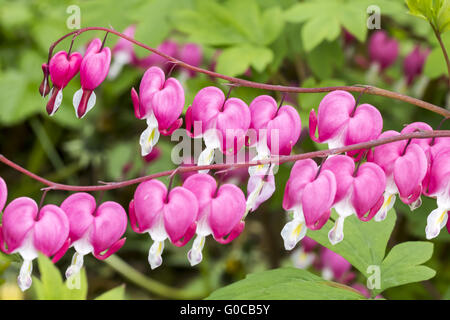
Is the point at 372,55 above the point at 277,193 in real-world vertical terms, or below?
above

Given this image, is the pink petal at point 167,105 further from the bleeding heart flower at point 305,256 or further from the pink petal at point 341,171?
the bleeding heart flower at point 305,256

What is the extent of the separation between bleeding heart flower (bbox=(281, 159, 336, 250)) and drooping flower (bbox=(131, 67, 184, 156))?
0.22m

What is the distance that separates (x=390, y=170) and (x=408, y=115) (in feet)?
4.39

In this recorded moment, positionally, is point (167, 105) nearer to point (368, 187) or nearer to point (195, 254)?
point (195, 254)

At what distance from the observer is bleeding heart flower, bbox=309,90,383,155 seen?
1.05 meters

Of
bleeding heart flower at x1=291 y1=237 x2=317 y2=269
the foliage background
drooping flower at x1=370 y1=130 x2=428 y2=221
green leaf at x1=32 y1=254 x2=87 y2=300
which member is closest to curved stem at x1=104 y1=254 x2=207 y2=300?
the foliage background

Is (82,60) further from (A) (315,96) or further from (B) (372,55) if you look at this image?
(B) (372,55)

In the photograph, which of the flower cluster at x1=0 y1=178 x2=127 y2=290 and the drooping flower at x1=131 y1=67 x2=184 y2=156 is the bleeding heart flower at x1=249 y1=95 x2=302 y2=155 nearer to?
the drooping flower at x1=131 y1=67 x2=184 y2=156

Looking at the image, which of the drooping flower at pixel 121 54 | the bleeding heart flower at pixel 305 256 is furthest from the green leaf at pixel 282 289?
the drooping flower at pixel 121 54

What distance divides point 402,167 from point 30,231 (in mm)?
605

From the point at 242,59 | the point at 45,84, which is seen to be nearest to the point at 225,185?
the point at 45,84
